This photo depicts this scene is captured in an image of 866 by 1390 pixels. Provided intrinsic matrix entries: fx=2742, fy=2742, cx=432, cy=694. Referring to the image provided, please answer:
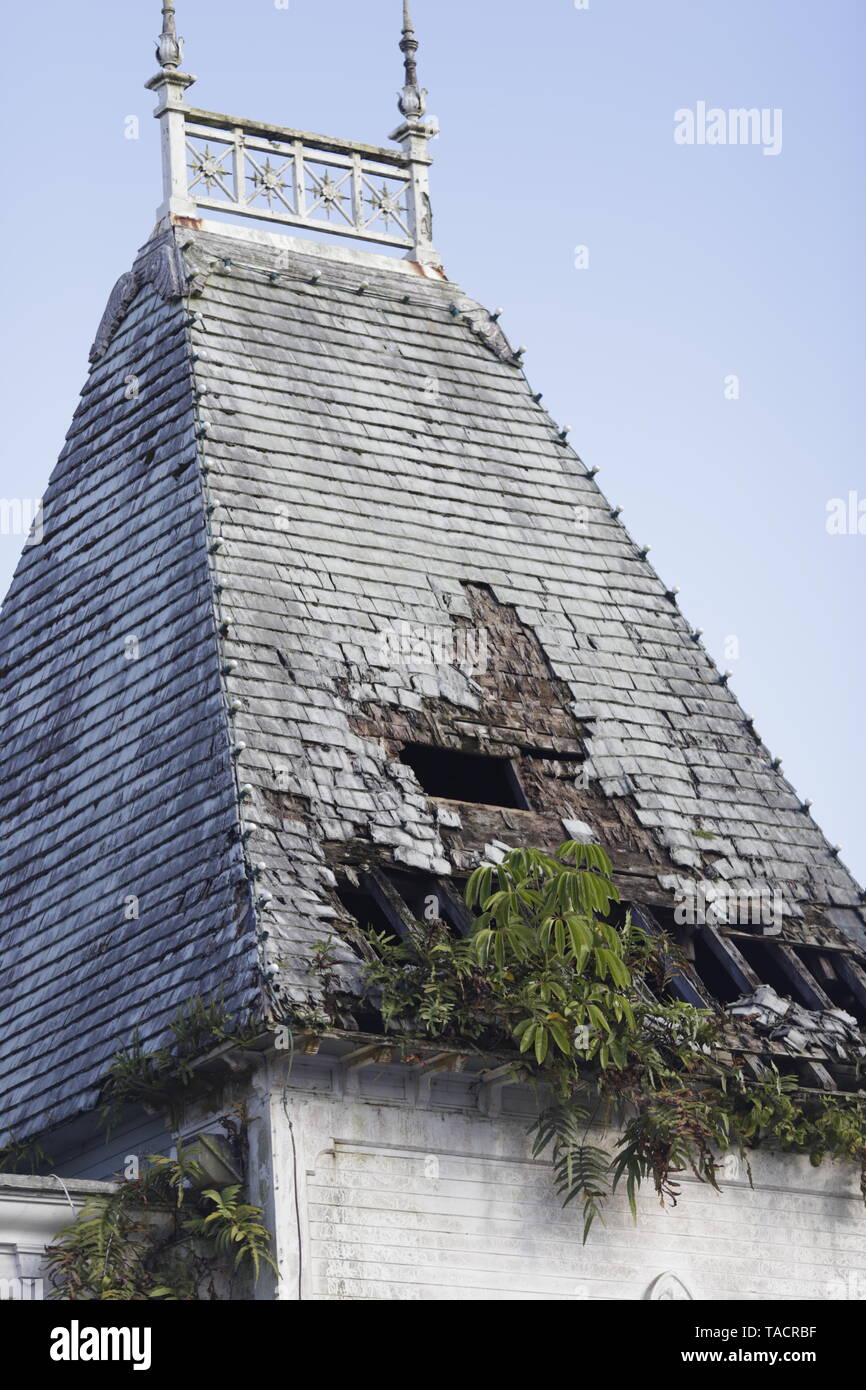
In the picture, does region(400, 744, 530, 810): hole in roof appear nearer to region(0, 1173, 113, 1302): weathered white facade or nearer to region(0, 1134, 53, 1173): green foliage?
region(0, 1134, 53, 1173): green foliage

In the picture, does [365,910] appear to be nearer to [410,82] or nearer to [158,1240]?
[158,1240]

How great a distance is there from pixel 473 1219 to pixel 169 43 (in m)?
13.8

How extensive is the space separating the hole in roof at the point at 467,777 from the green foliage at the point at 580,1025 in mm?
2017

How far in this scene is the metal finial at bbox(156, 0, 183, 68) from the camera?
29719 mm

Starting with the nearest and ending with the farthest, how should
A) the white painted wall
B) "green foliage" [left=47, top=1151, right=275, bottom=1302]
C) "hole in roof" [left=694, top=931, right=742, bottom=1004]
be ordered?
"green foliage" [left=47, top=1151, right=275, bottom=1302] < the white painted wall < "hole in roof" [left=694, top=931, right=742, bottom=1004]

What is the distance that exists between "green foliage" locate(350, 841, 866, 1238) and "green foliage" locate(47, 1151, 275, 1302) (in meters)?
2.08

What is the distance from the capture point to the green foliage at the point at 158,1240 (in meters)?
21.4

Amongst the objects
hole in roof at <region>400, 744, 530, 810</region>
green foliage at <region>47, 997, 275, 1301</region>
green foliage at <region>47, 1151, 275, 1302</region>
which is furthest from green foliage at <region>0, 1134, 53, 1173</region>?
hole in roof at <region>400, 744, 530, 810</region>

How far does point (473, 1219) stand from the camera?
22.8m

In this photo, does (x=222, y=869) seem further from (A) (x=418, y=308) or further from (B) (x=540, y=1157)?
(A) (x=418, y=308)

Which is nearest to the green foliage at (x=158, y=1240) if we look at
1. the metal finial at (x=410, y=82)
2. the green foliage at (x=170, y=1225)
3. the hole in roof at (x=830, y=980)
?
the green foliage at (x=170, y=1225)

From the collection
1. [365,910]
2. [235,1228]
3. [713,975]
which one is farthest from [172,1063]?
[713,975]

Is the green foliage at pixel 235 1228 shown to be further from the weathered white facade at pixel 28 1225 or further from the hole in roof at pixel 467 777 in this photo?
the hole in roof at pixel 467 777
